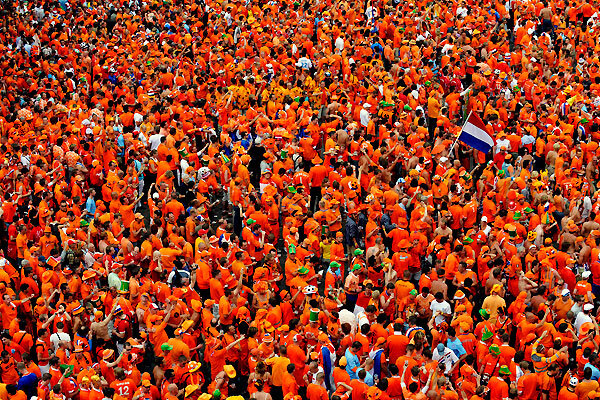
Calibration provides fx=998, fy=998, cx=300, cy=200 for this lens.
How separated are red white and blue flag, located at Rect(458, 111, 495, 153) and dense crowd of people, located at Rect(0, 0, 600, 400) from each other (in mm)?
560

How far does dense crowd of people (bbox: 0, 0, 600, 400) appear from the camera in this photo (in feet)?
48.2

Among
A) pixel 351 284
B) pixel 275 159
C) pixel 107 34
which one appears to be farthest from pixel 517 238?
pixel 107 34

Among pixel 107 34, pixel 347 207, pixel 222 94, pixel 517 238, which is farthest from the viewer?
pixel 107 34

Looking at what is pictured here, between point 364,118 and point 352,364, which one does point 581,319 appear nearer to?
point 352,364

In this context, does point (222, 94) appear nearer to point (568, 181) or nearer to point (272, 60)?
point (272, 60)

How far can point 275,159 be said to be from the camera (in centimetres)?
2012

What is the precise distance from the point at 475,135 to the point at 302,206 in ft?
13.1

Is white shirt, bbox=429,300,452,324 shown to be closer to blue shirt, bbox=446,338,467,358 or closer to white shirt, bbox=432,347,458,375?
blue shirt, bbox=446,338,467,358

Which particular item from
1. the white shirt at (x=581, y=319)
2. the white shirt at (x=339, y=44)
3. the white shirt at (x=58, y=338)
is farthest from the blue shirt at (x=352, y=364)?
the white shirt at (x=339, y=44)

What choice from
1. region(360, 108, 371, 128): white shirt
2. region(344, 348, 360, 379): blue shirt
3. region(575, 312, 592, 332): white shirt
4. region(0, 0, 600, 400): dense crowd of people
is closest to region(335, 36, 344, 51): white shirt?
region(0, 0, 600, 400): dense crowd of people

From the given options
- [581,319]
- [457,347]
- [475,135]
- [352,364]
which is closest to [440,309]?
[457,347]

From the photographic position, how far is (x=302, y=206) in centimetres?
1892

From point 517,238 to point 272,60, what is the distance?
1033 cm

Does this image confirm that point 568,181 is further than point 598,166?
No
